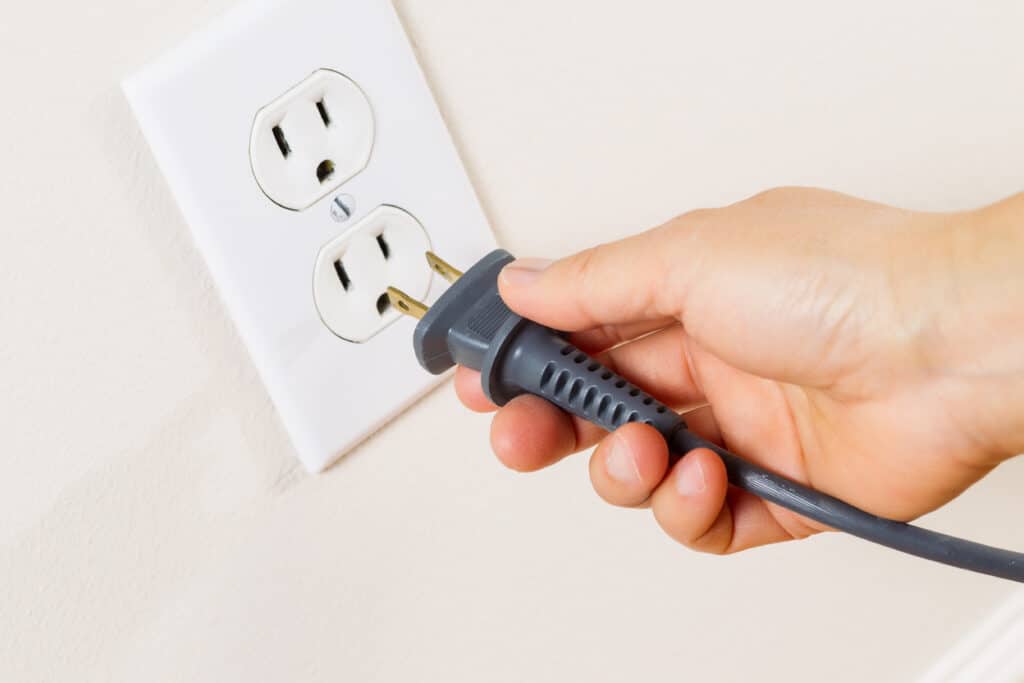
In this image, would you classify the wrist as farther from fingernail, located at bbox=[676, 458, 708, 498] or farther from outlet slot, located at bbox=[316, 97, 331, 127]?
outlet slot, located at bbox=[316, 97, 331, 127]

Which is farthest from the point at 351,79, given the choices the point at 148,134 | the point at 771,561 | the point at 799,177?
the point at 771,561

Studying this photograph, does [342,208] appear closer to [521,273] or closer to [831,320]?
[521,273]

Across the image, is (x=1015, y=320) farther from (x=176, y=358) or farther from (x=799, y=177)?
(x=176, y=358)

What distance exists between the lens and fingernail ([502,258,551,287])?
1.09ft

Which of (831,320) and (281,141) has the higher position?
(281,141)

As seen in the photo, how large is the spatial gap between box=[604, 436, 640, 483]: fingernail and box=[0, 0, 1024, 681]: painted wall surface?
0.07 m

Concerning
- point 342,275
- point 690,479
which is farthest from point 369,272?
point 690,479

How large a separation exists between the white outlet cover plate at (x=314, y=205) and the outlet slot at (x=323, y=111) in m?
0.01

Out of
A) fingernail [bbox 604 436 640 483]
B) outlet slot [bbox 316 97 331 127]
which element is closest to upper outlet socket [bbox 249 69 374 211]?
outlet slot [bbox 316 97 331 127]

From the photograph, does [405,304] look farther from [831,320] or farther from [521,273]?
[831,320]

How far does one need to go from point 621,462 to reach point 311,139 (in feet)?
0.49

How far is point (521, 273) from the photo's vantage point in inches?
13.2

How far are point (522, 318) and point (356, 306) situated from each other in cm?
6

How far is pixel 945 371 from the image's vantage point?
35 cm
